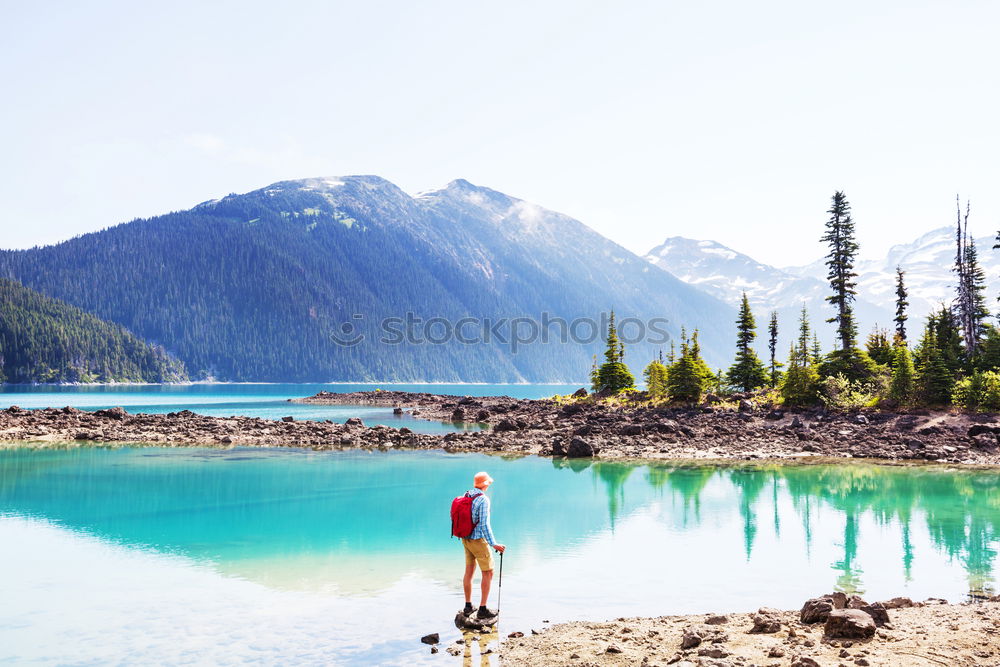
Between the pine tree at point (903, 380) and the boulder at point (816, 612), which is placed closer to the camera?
the boulder at point (816, 612)

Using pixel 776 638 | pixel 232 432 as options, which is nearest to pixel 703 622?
pixel 776 638

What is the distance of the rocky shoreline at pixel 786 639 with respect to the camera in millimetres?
8875

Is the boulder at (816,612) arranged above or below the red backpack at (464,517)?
below

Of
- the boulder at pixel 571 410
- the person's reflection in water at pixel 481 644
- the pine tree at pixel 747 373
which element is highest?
the pine tree at pixel 747 373

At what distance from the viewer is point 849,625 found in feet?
31.7

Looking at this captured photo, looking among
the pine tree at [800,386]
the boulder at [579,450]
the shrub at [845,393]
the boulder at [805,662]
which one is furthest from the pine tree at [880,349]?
the boulder at [805,662]

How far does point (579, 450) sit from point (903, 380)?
76.6 feet

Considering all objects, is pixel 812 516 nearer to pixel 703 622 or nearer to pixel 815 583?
pixel 815 583

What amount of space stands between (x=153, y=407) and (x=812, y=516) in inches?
3285

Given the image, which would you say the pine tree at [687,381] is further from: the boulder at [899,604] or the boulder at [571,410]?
the boulder at [899,604]

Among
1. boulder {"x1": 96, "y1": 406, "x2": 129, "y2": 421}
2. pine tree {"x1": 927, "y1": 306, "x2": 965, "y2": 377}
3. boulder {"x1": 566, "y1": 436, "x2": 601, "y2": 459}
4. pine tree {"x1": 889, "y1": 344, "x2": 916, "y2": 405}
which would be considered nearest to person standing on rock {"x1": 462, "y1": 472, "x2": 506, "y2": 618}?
boulder {"x1": 566, "y1": 436, "x2": 601, "y2": 459}

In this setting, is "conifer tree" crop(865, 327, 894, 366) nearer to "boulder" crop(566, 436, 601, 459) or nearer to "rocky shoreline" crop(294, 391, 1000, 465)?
"rocky shoreline" crop(294, 391, 1000, 465)

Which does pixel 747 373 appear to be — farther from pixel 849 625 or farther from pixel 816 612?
pixel 849 625

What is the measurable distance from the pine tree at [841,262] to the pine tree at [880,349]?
9.12ft
